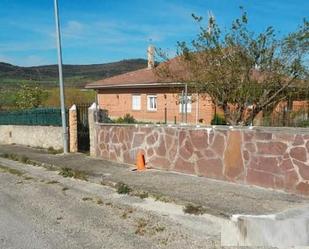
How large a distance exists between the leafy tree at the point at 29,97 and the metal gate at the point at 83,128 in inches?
939

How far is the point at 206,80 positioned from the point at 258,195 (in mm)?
5700

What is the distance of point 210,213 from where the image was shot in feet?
25.7

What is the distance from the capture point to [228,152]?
1055 centimetres

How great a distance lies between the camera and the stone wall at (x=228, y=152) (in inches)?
359

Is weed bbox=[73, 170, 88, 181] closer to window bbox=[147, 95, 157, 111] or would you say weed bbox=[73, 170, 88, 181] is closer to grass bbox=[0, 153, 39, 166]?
grass bbox=[0, 153, 39, 166]

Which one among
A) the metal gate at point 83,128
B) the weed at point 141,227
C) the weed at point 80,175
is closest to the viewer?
the weed at point 141,227

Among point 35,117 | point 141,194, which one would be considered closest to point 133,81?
point 35,117

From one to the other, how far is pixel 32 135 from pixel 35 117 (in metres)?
0.84

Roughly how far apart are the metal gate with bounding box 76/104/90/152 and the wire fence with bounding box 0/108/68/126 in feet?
6.67

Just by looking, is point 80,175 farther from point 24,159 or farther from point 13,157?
point 13,157

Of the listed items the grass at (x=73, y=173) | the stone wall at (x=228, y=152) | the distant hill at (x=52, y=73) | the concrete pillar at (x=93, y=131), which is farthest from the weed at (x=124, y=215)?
the distant hill at (x=52, y=73)

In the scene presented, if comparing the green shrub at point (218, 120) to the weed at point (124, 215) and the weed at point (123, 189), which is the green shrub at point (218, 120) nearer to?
the weed at point (123, 189)

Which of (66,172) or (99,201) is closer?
(99,201)

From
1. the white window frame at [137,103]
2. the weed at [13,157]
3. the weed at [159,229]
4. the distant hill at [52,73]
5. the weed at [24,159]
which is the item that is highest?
the distant hill at [52,73]
